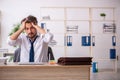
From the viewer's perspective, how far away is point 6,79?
2578mm

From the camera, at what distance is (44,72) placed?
2.58 m

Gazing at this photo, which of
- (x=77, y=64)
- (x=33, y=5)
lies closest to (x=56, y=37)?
(x=33, y=5)

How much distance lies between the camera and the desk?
8.41ft

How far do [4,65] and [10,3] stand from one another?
607 cm

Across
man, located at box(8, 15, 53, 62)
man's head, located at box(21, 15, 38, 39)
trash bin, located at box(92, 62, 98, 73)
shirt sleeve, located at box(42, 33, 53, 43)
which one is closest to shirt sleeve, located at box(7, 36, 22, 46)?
man, located at box(8, 15, 53, 62)

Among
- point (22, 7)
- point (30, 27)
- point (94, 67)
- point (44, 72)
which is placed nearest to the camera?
point (44, 72)

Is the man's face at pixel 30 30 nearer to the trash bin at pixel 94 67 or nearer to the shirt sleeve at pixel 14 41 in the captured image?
the shirt sleeve at pixel 14 41

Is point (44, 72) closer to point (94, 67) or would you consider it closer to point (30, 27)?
point (30, 27)

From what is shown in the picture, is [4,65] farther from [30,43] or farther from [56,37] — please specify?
[56,37]

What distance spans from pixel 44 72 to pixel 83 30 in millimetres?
6066

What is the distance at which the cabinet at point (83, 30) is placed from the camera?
8312 millimetres

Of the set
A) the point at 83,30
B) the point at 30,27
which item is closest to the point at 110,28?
the point at 83,30

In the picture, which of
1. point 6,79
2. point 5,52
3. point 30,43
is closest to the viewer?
point 6,79

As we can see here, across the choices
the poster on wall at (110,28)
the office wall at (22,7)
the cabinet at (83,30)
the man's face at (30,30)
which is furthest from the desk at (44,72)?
the poster on wall at (110,28)
